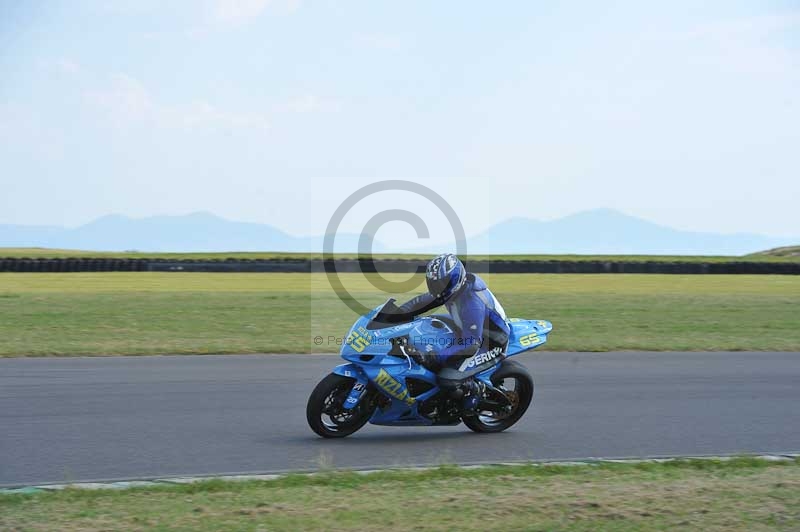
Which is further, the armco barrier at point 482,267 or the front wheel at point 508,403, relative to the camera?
the armco barrier at point 482,267

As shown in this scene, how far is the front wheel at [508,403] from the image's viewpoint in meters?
8.58

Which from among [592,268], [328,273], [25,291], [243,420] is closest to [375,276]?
[328,273]

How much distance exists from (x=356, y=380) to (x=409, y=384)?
0.53 metres

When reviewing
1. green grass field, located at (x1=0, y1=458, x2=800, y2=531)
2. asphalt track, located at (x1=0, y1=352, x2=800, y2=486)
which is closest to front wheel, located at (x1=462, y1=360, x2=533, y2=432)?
asphalt track, located at (x1=0, y1=352, x2=800, y2=486)

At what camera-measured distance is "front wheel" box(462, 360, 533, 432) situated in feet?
28.1

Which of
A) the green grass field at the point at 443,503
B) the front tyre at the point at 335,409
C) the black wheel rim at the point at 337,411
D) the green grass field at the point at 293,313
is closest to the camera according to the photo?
the green grass field at the point at 443,503

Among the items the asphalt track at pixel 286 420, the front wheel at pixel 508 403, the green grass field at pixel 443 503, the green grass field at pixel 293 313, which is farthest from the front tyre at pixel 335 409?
the green grass field at pixel 293 313

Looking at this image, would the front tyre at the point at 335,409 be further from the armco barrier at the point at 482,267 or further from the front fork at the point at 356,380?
the armco barrier at the point at 482,267

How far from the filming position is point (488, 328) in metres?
8.66

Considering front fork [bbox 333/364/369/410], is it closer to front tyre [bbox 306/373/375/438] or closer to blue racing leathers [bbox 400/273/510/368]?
front tyre [bbox 306/373/375/438]

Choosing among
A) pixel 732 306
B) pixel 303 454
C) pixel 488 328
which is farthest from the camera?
pixel 732 306

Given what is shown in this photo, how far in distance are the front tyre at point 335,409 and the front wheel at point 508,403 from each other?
3.59 ft

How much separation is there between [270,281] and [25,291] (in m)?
9.03

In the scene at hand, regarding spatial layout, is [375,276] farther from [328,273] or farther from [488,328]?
[488,328]
